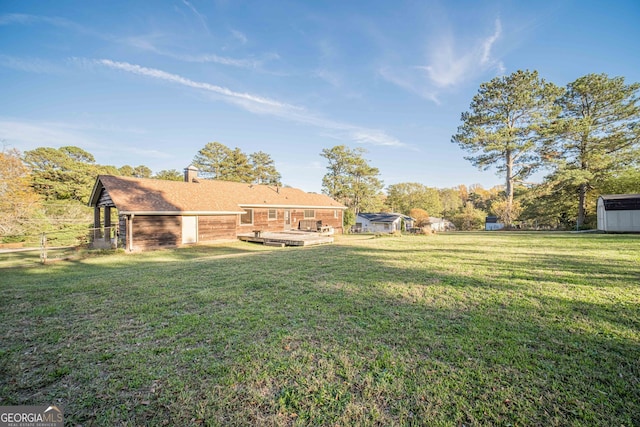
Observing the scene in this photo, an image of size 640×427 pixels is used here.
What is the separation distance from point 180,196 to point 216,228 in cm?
296

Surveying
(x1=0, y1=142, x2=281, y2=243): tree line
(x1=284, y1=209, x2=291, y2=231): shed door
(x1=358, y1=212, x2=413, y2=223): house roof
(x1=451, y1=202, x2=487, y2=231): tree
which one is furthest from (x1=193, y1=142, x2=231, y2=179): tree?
(x1=451, y1=202, x2=487, y2=231): tree

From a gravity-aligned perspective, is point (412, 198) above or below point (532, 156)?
below

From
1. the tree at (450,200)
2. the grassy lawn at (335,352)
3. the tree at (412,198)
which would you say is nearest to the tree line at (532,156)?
the grassy lawn at (335,352)

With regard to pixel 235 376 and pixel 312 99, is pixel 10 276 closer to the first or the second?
pixel 235 376

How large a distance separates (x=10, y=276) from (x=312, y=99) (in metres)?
19.5

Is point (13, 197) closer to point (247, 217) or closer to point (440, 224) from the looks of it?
point (247, 217)

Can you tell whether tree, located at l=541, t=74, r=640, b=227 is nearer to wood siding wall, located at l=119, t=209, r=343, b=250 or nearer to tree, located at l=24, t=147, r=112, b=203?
wood siding wall, located at l=119, t=209, r=343, b=250

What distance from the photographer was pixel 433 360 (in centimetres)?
246

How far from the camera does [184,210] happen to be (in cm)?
1438

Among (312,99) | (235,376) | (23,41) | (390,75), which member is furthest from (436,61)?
(23,41)

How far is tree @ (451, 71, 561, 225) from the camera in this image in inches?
819

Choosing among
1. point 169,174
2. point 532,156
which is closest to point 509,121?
point 532,156

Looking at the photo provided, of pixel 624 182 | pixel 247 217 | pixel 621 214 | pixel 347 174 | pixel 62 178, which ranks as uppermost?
pixel 347 174

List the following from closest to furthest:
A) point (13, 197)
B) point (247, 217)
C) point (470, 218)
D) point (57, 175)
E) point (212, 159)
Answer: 1. point (13, 197)
2. point (247, 217)
3. point (57, 175)
4. point (212, 159)
5. point (470, 218)
